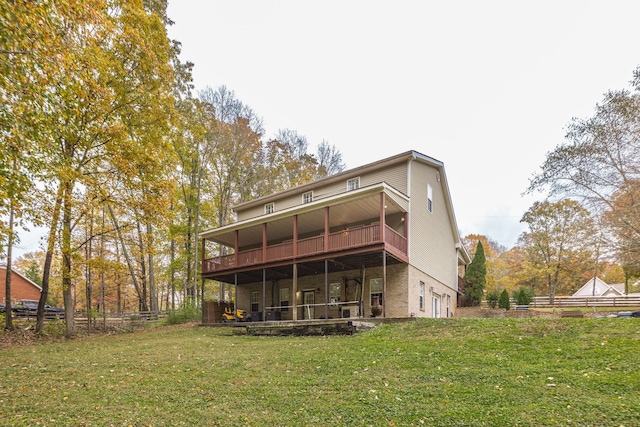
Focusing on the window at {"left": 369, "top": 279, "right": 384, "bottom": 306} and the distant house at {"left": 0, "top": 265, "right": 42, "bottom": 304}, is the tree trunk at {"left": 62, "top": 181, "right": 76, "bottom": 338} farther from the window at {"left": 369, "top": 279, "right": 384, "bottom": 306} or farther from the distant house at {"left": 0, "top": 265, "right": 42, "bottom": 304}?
the distant house at {"left": 0, "top": 265, "right": 42, "bottom": 304}

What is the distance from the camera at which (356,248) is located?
15.0 meters

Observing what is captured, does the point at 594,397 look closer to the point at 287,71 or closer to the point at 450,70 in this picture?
the point at 450,70

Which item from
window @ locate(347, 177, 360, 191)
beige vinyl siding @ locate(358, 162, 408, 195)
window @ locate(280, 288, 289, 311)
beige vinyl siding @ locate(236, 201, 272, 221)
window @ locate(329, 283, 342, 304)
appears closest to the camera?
beige vinyl siding @ locate(358, 162, 408, 195)

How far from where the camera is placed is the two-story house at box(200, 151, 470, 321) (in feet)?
51.6

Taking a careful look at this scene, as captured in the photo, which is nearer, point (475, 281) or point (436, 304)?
point (436, 304)

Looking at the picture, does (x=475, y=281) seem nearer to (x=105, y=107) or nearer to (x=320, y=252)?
(x=320, y=252)

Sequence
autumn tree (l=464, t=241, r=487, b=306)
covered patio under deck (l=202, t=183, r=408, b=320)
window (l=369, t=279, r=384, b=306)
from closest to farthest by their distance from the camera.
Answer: covered patio under deck (l=202, t=183, r=408, b=320), window (l=369, t=279, r=384, b=306), autumn tree (l=464, t=241, r=487, b=306)

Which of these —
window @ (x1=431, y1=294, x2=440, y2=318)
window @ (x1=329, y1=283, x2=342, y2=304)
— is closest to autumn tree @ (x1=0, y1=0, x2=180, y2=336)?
window @ (x1=329, y1=283, x2=342, y2=304)

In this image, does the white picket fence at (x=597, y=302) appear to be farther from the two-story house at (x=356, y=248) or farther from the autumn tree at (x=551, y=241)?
the two-story house at (x=356, y=248)

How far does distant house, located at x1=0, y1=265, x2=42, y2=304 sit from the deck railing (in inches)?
1008

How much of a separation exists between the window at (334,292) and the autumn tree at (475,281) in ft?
41.0

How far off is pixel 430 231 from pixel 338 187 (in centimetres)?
557

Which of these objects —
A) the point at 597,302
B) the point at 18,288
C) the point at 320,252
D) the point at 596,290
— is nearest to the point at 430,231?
the point at 320,252

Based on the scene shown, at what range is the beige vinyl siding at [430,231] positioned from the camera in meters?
17.6
